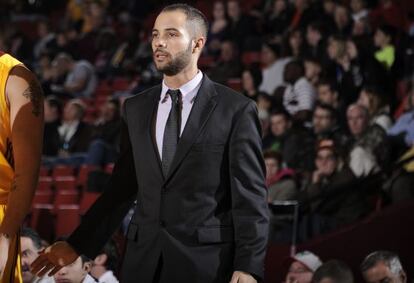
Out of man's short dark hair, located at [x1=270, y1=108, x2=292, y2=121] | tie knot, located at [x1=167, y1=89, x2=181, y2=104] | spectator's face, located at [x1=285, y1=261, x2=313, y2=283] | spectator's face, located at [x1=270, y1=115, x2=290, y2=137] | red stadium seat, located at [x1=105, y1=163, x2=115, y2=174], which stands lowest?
spectator's face, located at [x1=285, y1=261, x2=313, y2=283]

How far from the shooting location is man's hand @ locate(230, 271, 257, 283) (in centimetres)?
362

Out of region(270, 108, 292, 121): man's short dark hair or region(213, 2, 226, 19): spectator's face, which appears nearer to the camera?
region(270, 108, 292, 121): man's short dark hair

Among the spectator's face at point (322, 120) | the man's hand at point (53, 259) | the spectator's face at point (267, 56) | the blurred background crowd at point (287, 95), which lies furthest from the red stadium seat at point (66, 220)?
the man's hand at point (53, 259)

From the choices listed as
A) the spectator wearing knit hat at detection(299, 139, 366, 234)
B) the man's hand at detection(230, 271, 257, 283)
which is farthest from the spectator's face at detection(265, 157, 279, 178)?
the man's hand at detection(230, 271, 257, 283)

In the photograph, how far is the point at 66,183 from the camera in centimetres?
1125

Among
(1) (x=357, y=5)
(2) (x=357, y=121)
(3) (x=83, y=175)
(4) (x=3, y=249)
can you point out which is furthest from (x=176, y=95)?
(1) (x=357, y=5)

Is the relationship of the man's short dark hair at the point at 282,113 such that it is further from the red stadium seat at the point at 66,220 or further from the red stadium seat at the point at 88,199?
the red stadium seat at the point at 66,220

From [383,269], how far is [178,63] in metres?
2.97

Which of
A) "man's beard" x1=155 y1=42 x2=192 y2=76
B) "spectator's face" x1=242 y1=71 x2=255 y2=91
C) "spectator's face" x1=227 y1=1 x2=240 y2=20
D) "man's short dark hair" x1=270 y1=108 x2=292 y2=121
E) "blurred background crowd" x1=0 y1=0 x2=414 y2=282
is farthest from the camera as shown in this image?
"spectator's face" x1=227 y1=1 x2=240 y2=20

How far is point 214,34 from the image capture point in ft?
47.6

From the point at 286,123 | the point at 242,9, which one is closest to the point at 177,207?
the point at 286,123

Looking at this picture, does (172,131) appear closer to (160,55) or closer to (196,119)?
(196,119)

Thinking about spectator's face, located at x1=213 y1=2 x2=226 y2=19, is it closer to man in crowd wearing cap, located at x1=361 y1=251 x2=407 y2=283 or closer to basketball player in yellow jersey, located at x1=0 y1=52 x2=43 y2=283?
man in crowd wearing cap, located at x1=361 y1=251 x2=407 y2=283

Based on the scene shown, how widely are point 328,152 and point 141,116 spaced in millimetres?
4913
